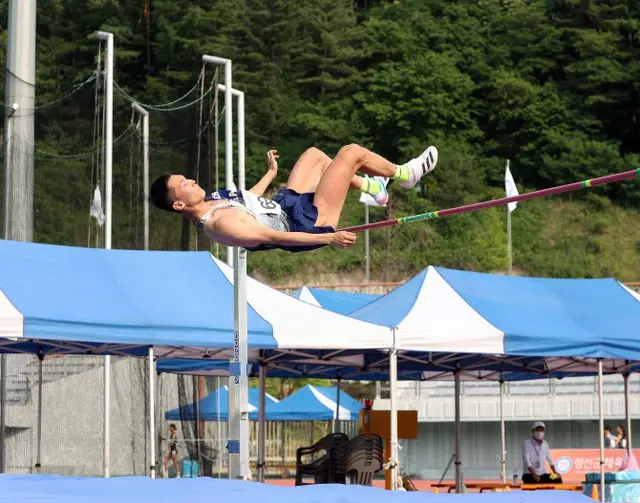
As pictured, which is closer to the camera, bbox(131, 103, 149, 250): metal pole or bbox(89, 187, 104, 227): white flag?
bbox(89, 187, 104, 227): white flag

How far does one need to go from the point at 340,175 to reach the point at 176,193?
105cm

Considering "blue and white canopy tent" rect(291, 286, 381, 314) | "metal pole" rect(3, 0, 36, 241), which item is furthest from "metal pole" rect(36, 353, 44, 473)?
"blue and white canopy tent" rect(291, 286, 381, 314)

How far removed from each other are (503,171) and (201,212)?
168 feet

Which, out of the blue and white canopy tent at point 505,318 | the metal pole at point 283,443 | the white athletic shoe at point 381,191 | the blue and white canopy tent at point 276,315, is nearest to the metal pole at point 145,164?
the blue and white canopy tent at point 276,315

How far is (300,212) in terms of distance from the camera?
8070 mm

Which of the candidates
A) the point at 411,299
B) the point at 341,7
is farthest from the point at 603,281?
the point at 341,7

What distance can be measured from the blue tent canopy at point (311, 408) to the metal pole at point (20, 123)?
34.9 ft

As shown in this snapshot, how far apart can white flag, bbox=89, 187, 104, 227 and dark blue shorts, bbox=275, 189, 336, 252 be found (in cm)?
786

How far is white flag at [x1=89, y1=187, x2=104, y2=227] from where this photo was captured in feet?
51.3

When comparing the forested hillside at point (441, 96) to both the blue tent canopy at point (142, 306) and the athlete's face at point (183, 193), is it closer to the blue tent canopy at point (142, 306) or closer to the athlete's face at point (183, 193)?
the blue tent canopy at point (142, 306)

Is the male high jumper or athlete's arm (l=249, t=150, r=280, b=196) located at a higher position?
athlete's arm (l=249, t=150, r=280, b=196)

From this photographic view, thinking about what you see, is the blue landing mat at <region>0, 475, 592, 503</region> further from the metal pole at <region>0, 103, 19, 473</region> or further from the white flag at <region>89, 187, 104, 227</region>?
the white flag at <region>89, 187, 104, 227</region>

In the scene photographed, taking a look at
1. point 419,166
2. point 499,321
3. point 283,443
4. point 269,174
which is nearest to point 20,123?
point 499,321

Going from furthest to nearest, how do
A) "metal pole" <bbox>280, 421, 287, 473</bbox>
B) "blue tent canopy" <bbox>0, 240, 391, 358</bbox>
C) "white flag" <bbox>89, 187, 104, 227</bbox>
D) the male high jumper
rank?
"metal pole" <bbox>280, 421, 287, 473</bbox>, "white flag" <bbox>89, 187, 104, 227</bbox>, "blue tent canopy" <bbox>0, 240, 391, 358</bbox>, the male high jumper
